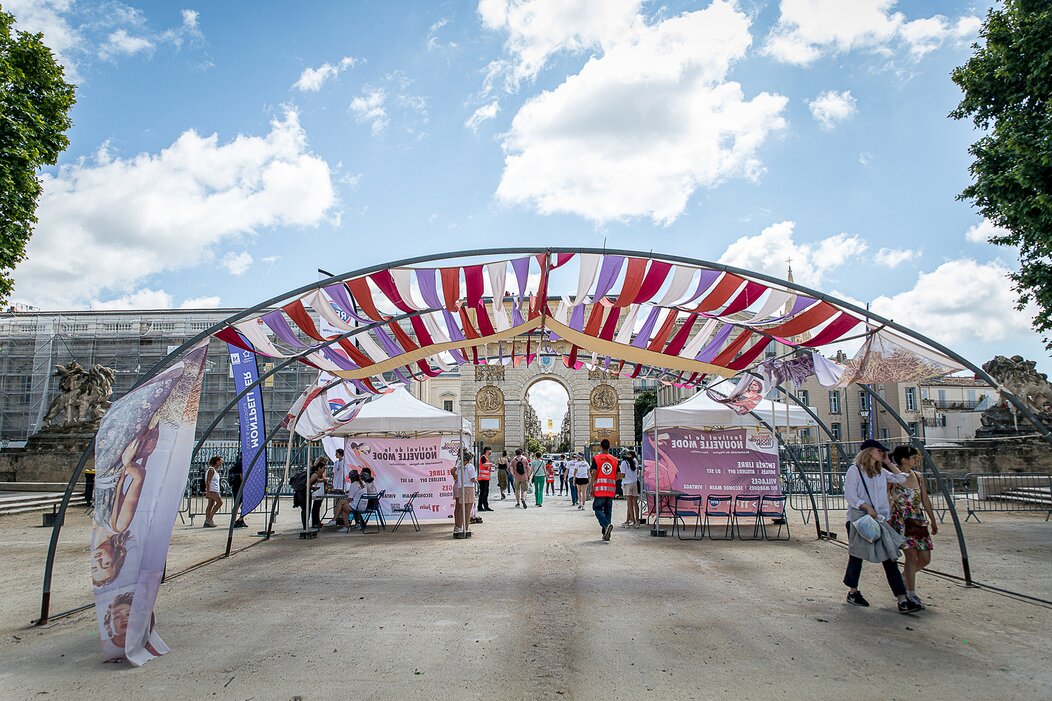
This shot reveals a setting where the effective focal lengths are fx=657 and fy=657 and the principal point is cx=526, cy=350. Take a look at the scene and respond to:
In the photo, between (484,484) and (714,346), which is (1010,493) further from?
(484,484)

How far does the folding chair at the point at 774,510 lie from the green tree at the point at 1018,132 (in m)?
6.40

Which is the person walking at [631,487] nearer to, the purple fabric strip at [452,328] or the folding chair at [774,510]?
the folding chair at [774,510]

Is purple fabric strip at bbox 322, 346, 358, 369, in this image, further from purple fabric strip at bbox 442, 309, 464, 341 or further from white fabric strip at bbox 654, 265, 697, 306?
white fabric strip at bbox 654, 265, 697, 306

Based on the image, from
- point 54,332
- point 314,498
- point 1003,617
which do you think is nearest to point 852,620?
point 1003,617

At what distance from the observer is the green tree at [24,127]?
1272 cm

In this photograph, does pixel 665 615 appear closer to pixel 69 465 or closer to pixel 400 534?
pixel 400 534

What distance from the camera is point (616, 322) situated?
33.2 ft

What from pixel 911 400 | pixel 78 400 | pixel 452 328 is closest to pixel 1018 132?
pixel 452 328

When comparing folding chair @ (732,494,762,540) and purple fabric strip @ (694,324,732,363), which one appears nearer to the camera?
purple fabric strip @ (694,324,732,363)

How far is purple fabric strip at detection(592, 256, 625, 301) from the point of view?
25.7 feet

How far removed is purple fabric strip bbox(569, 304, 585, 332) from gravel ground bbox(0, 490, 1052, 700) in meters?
3.51

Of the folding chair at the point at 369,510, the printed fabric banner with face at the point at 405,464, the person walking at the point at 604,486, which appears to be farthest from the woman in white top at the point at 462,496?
the person walking at the point at 604,486

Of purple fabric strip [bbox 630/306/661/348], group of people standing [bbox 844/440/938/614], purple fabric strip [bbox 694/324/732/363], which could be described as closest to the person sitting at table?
purple fabric strip [bbox 630/306/661/348]

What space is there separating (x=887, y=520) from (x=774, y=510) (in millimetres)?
7027
